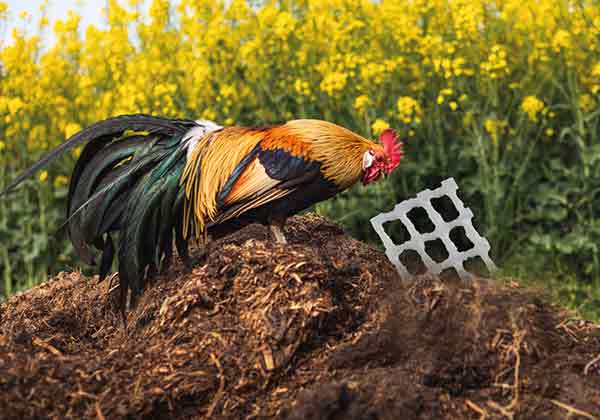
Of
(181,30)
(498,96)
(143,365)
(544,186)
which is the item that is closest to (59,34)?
(181,30)

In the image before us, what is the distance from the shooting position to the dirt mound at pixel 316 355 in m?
2.95

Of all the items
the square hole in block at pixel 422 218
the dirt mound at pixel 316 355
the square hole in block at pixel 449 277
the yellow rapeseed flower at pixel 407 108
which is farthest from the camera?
the square hole in block at pixel 422 218

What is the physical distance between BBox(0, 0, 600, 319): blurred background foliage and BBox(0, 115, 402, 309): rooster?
3023mm

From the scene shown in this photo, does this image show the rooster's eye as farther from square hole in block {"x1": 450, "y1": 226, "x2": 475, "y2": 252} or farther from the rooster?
square hole in block {"x1": 450, "y1": 226, "x2": 475, "y2": 252}

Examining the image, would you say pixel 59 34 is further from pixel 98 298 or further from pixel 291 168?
pixel 291 168

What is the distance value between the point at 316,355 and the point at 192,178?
1.21 meters

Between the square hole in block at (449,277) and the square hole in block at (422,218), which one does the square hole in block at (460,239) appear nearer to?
the square hole in block at (422,218)

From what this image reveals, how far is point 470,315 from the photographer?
3201mm

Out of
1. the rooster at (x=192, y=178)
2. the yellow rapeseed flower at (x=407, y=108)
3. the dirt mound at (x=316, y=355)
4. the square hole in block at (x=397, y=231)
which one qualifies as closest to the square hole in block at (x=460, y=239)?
the square hole in block at (x=397, y=231)

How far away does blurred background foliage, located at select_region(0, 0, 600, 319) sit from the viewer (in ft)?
23.4

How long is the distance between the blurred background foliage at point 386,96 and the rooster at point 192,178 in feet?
9.92

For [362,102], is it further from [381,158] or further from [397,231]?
[381,158]

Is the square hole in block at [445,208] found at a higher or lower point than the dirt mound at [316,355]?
lower

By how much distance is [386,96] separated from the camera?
7805mm
